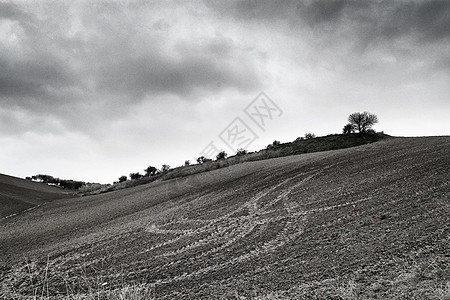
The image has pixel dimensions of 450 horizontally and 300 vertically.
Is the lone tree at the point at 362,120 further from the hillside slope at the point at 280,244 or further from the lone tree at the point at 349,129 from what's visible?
the hillside slope at the point at 280,244

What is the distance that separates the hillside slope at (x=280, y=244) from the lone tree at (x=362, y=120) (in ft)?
119

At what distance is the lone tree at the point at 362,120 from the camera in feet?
166

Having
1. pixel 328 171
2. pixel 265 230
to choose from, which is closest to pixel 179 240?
pixel 265 230

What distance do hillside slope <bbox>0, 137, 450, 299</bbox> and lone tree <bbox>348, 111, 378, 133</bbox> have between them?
36.4 m

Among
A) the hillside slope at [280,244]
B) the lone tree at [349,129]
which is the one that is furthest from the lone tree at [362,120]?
the hillside slope at [280,244]

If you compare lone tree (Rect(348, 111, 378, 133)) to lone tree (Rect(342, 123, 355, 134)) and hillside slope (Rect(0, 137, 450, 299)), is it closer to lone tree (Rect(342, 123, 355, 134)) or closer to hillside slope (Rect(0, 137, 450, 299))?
lone tree (Rect(342, 123, 355, 134))

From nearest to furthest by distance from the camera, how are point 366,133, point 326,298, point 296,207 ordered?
point 326,298
point 296,207
point 366,133

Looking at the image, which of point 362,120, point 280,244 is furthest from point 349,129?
point 280,244

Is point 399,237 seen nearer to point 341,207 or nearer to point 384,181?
point 341,207

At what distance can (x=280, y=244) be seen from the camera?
8289 millimetres

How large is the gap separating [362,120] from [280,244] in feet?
157

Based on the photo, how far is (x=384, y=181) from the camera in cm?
1259

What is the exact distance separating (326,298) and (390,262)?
161cm

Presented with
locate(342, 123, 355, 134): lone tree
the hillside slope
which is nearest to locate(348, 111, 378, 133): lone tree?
locate(342, 123, 355, 134): lone tree
